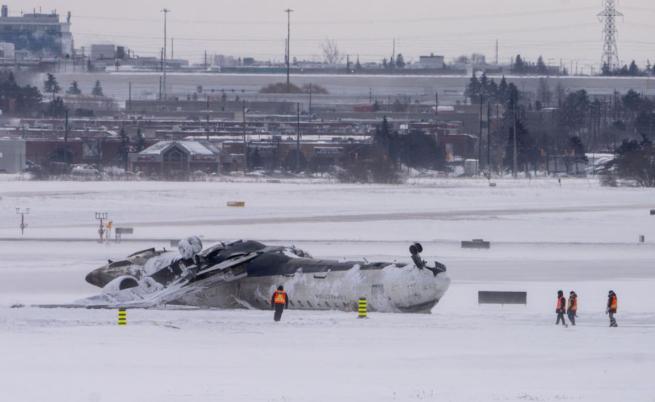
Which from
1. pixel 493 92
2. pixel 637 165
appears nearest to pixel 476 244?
pixel 637 165

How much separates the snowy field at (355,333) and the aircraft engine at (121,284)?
1642 mm

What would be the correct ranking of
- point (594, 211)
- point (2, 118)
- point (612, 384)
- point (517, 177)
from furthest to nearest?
point (2, 118), point (517, 177), point (594, 211), point (612, 384)

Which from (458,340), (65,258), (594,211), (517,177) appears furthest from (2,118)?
(458,340)

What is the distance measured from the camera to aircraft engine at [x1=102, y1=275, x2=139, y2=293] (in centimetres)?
3475

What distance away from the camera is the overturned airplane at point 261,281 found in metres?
31.5

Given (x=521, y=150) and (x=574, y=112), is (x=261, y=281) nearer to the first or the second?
(x=521, y=150)

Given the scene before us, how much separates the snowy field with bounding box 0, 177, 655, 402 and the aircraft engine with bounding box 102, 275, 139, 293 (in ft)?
5.39

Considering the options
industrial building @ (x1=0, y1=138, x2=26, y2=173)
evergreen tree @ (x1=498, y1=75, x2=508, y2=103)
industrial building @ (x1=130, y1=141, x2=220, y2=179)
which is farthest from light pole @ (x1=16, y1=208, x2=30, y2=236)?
evergreen tree @ (x1=498, y1=75, x2=508, y2=103)

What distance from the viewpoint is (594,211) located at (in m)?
A: 74.0

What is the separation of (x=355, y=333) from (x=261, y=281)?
16.3 feet

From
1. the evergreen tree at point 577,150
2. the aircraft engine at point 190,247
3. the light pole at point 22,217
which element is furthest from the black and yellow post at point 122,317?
the evergreen tree at point 577,150

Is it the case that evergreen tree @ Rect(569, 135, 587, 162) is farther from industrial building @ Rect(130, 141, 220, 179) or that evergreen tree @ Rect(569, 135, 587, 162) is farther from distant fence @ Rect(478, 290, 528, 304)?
distant fence @ Rect(478, 290, 528, 304)

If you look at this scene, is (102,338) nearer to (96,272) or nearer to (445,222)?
(96,272)

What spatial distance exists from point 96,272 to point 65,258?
10.8 meters
